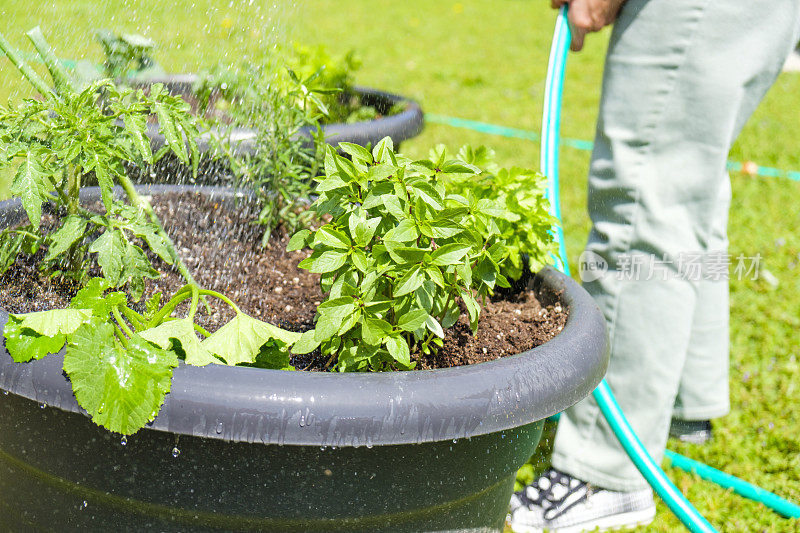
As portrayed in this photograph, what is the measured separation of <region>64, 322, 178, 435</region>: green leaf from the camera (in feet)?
3.02

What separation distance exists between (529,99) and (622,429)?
5001 mm

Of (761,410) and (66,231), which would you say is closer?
(66,231)

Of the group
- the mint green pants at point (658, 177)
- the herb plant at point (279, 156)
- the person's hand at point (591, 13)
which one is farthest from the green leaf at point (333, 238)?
the person's hand at point (591, 13)

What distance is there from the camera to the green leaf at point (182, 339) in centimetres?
99

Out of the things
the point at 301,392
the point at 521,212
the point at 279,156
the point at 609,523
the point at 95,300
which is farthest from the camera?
the point at 609,523

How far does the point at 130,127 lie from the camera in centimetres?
113

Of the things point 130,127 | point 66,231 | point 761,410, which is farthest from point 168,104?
point 761,410

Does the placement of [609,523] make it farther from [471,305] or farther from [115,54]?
[115,54]

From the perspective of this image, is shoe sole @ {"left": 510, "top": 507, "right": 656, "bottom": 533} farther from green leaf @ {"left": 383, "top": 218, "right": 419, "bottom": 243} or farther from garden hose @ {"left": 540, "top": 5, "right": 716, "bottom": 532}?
green leaf @ {"left": 383, "top": 218, "right": 419, "bottom": 243}

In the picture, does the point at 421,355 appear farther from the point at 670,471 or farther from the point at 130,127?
the point at 670,471

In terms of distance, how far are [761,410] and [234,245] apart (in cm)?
171

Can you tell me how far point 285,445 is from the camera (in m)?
0.97

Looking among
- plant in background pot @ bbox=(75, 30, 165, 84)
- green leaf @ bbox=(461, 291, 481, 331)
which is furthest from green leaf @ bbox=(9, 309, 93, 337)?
→ plant in background pot @ bbox=(75, 30, 165, 84)

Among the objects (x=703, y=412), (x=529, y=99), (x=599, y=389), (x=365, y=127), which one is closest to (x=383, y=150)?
(x=599, y=389)
